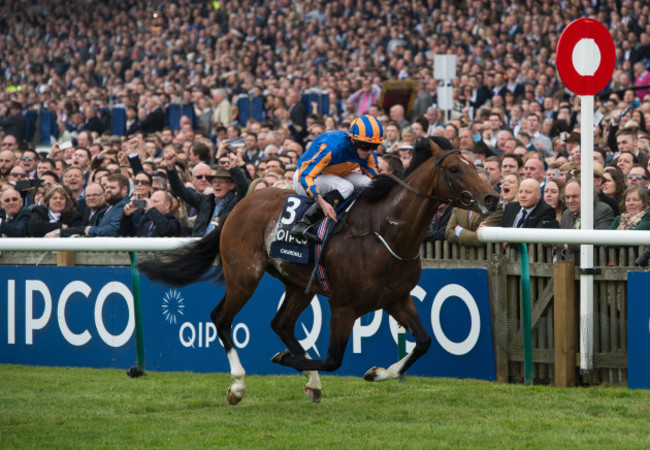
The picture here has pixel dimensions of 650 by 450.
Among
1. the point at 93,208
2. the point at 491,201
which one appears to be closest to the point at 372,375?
the point at 491,201

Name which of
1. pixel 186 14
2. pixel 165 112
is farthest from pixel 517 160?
pixel 186 14

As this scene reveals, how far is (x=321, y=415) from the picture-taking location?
21.1 ft

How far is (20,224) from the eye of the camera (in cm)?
1107

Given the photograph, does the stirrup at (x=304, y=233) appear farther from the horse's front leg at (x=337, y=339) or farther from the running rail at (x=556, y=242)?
the running rail at (x=556, y=242)

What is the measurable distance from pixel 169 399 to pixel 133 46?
25.1 metres

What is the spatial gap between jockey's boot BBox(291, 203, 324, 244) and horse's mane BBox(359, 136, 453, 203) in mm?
341

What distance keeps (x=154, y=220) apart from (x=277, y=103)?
30.2 ft

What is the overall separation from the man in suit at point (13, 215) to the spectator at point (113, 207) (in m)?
1.10

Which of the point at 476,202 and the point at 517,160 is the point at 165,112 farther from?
the point at 476,202

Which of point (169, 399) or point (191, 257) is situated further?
point (191, 257)

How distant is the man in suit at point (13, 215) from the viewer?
11.0 m

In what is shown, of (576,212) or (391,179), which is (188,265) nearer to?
(391,179)

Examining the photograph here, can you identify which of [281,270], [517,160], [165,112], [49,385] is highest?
[165,112]

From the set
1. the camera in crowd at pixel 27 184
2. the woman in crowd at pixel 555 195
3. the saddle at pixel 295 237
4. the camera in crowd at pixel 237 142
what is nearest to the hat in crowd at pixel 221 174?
the saddle at pixel 295 237
